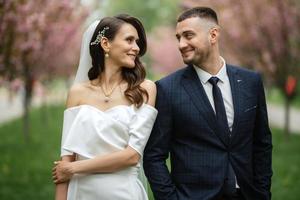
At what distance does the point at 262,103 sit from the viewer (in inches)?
160

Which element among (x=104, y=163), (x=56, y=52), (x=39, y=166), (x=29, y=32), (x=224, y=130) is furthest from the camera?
(x=56, y=52)

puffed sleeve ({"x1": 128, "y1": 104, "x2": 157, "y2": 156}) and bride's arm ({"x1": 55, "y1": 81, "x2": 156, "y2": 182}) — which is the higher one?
puffed sleeve ({"x1": 128, "y1": 104, "x2": 157, "y2": 156})

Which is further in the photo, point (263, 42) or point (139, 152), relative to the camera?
point (263, 42)

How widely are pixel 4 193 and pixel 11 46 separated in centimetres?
262

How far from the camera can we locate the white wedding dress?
3.77m

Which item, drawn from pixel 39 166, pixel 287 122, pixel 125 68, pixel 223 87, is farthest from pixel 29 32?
A: pixel 223 87

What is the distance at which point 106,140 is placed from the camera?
12.3ft

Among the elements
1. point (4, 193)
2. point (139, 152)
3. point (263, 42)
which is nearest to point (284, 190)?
point (4, 193)

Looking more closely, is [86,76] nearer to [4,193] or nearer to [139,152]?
[139,152]

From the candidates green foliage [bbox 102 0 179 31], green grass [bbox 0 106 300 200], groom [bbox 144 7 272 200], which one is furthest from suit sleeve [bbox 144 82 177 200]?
green foliage [bbox 102 0 179 31]

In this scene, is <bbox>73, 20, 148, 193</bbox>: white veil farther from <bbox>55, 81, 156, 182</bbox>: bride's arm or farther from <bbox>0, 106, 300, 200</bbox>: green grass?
<bbox>0, 106, 300, 200</bbox>: green grass

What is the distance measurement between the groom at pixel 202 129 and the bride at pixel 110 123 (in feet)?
0.44

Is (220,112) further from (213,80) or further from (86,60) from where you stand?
(86,60)

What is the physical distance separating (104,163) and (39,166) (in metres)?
8.10
